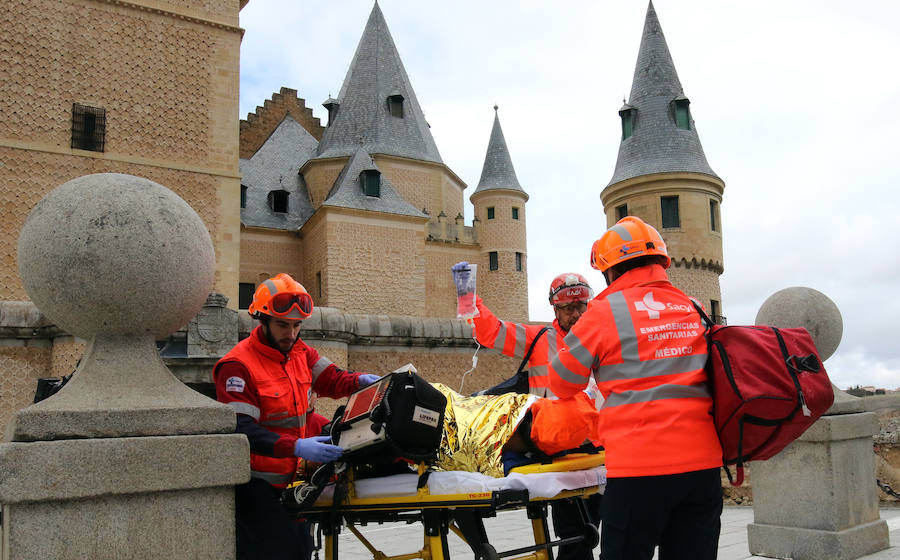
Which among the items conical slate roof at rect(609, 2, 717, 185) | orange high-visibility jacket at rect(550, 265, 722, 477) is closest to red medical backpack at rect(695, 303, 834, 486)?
orange high-visibility jacket at rect(550, 265, 722, 477)

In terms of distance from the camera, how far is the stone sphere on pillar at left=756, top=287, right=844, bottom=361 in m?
6.12

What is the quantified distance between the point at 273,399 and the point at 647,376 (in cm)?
199

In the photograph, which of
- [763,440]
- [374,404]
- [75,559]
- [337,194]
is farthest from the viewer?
[337,194]

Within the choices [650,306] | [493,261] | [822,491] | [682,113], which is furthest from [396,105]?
[650,306]

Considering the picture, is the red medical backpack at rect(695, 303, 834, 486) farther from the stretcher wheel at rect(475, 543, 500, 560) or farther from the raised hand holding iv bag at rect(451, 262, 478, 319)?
the raised hand holding iv bag at rect(451, 262, 478, 319)

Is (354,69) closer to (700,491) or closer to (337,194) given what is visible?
(337,194)

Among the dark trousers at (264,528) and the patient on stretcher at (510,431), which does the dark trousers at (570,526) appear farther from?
the dark trousers at (264,528)

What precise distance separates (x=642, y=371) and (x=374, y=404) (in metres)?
1.28

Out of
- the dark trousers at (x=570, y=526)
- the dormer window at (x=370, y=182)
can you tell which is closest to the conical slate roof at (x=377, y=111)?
the dormer window at (x=370, y=182)

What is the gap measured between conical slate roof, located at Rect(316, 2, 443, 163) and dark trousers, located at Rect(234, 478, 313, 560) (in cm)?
3311

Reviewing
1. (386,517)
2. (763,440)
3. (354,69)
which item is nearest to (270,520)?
(386,517)

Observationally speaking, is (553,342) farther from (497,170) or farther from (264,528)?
(497,170)

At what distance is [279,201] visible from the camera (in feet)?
115

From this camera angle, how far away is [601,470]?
13.1ft
